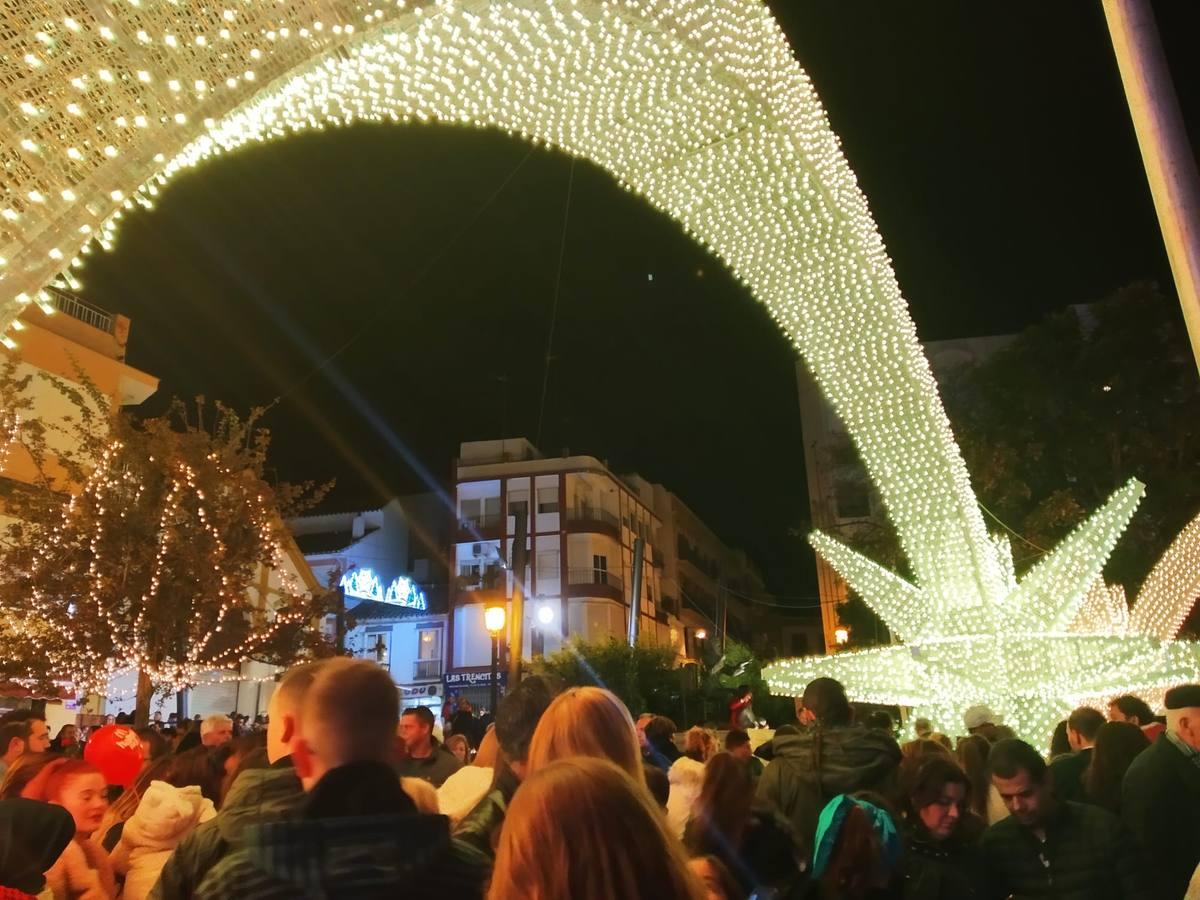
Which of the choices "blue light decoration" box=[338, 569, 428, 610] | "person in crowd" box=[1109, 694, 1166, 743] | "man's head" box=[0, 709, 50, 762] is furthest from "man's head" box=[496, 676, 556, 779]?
"blue light decoration" box=[338, 569, 428, 610]

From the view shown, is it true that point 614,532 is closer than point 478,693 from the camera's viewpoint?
No

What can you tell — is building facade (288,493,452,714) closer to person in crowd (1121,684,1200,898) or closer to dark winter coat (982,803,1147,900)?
person in crowd (1121,684,1200,898)

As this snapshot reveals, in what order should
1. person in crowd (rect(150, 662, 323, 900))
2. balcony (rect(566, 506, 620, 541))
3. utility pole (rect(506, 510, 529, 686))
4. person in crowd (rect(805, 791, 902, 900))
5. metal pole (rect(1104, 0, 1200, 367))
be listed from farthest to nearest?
balcony (rect(566, 506, 620, 541)) → utility pole (rect(506, 510, 529, 686)) → metal pole (rect(1104, 0, 1200, 367)) → person in crowd (rect(805, 791, 902, 900)) → person in crowd (rect(150, 662, 323, 900))

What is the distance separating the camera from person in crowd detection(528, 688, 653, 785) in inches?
100

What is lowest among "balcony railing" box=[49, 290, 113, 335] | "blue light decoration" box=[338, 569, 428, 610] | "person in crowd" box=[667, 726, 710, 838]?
"person in crowd" box=[667, 726, 710, 838]

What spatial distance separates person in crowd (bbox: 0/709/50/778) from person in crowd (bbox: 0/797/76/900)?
282 centimetres

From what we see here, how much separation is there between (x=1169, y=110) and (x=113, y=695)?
24698mm

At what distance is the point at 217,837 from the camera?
2.32 metres

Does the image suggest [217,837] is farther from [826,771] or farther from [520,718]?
[826,771]

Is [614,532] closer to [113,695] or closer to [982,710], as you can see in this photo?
[113,695]

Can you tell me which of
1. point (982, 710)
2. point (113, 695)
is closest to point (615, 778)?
point (982, 710)

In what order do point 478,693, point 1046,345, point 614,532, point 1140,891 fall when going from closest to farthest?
point 1140,891 → point 1046,345 → point 478,693 → point 614,532

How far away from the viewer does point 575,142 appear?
8.27m

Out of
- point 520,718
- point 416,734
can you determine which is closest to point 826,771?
point 520,718
